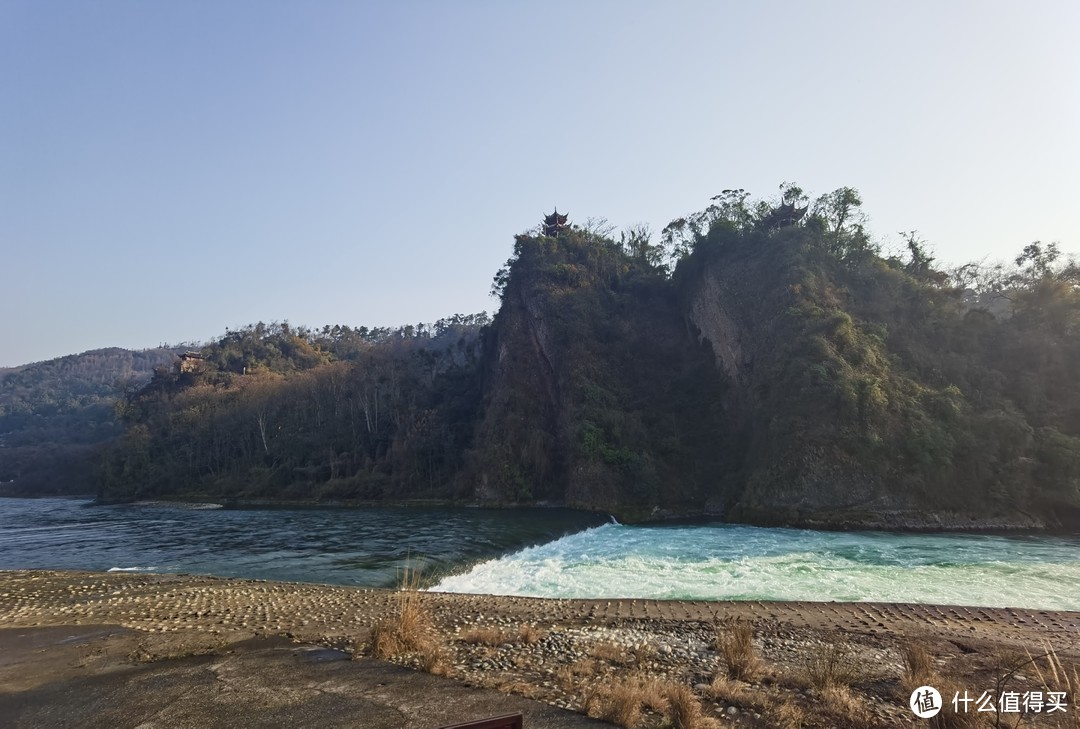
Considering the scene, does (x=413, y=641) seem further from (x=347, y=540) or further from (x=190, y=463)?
(x=190, y=463)

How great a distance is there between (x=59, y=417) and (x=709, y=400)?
14605cm

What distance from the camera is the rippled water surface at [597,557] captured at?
1758 cm

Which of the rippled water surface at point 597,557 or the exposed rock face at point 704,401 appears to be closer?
the rippled water surface at point 597,557

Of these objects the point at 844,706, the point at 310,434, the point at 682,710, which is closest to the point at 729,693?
the point at 844,706

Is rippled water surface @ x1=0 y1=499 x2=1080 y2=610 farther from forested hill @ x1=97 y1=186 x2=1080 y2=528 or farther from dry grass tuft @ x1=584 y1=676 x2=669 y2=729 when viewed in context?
dry grass tuft @ x1=584 y1=676 x2=669 y2=729

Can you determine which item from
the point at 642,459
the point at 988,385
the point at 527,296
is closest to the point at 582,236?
the point at 527,296

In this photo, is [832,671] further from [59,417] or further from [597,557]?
[59,417]

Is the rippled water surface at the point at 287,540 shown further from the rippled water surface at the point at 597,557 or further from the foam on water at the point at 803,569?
the foam on water at the point at 803,569

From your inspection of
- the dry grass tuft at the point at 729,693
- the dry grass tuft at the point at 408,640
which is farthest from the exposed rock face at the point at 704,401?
the dry grass tuft at the point at 408,640

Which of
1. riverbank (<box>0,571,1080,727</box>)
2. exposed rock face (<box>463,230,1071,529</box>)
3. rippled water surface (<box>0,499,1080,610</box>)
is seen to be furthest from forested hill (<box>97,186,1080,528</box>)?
riverbank (<box>0,571,1080,727</box>)

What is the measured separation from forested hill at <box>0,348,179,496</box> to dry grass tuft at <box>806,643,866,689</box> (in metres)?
95.7

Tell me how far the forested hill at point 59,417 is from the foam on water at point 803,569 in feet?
276

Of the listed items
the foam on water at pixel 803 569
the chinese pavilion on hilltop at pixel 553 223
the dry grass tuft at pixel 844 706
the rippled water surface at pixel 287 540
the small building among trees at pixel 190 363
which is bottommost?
the rippled water surface at pixel 287 540

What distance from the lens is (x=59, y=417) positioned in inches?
4710
